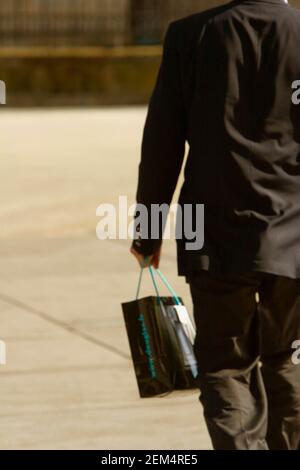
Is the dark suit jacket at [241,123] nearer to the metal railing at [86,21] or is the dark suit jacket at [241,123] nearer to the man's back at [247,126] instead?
the man's back at [247,126]

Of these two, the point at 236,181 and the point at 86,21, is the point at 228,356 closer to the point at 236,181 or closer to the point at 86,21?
the point at 236,181

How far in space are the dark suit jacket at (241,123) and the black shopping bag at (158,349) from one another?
0.33m

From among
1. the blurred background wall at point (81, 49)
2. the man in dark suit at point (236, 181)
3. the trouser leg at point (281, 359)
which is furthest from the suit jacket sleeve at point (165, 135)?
the blurred background wall at point (81, 49)

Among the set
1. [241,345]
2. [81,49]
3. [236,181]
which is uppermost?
[236,181]

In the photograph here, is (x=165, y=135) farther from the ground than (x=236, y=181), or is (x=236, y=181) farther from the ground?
(x=165, y=135)

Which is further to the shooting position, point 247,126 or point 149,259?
point 149,259

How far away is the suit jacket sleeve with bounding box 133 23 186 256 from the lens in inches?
157

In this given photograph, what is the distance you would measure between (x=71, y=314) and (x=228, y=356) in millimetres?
3163

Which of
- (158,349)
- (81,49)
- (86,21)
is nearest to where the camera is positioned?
(158,349)

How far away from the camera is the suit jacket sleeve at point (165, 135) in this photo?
3.99 m

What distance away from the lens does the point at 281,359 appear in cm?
411

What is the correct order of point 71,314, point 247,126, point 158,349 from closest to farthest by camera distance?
1. point 247,126
2. point 158,349
3. point 71,314

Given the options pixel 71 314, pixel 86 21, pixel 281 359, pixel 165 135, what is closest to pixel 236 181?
pixel 165 135

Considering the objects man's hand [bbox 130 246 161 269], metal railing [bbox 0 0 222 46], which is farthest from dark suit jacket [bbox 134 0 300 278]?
metal railing [bbox 0 0 222 46]
